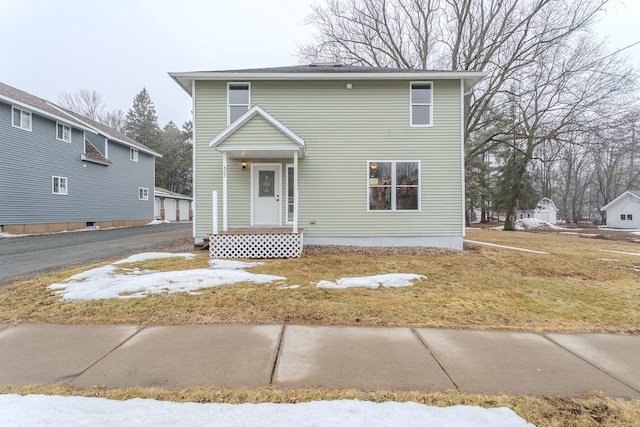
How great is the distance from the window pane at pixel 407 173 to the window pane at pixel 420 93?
2.10 metres

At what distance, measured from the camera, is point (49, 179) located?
14852 millimetres

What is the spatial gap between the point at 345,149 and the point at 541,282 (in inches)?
247

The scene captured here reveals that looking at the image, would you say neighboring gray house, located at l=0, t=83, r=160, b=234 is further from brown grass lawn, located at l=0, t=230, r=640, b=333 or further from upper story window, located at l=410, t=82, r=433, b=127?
upper story window, located at l=410, t=82, r=433, b=127

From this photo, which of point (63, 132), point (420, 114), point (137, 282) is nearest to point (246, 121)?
point (137, 282)

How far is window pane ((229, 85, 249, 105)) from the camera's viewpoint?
372 inches

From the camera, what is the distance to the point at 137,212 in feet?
70.5

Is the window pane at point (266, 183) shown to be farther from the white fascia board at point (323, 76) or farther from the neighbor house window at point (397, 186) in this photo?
the neighbor house window at point (397, 186)

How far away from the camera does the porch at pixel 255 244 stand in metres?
7.79

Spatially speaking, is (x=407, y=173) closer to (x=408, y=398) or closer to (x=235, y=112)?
(x=235, y=112)

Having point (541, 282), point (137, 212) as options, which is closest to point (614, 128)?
point (541, 282)

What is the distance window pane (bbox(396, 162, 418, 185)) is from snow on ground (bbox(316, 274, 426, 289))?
4.60 meters

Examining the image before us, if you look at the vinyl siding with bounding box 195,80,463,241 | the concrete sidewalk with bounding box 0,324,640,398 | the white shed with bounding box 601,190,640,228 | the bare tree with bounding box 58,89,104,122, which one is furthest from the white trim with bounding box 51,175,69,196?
the white shed with bounding box 601,190,640,228

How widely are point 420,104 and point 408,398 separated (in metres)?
9.37

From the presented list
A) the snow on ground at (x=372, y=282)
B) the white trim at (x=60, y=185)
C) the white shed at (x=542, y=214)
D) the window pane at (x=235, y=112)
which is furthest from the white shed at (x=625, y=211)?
the white trim at (x=60, y=185)
